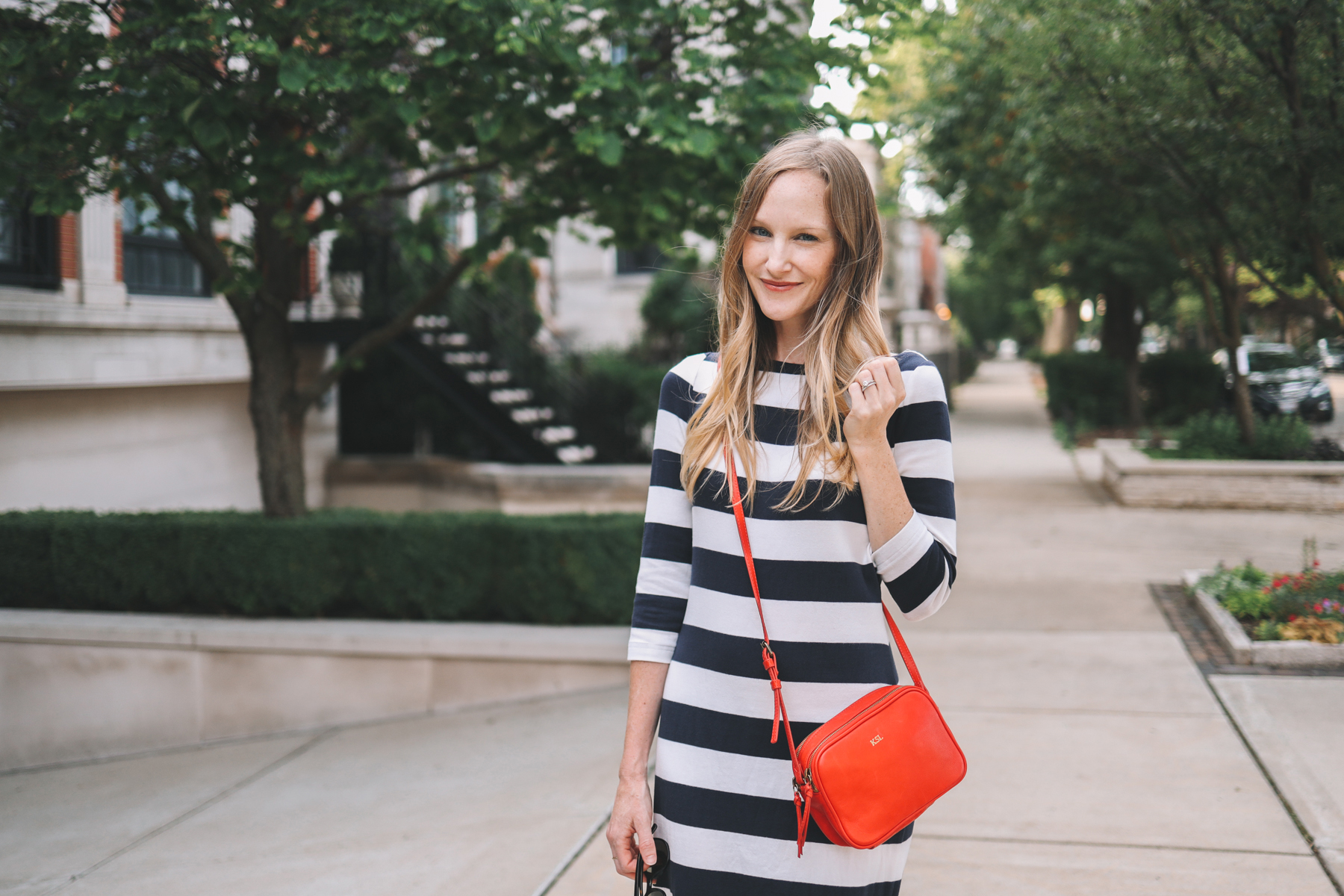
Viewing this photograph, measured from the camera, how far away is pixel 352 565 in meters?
6.46

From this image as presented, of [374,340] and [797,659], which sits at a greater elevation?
[374,340]

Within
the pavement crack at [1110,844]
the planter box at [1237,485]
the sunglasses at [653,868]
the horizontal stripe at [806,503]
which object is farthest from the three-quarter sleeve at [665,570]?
the planter box at [1237,485]

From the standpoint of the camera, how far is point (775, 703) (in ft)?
5.82

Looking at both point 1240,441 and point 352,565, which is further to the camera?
point 1240,441

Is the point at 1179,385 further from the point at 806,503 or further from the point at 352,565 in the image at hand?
the point at 806,503

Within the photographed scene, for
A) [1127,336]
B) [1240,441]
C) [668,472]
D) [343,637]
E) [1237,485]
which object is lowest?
[343,637]

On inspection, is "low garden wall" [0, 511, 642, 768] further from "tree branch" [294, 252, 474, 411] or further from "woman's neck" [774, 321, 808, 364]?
"woman's neck" [774, 321, 808, 364]

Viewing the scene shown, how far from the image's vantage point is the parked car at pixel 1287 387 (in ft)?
62.2

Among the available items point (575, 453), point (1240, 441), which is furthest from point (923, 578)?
point (1240, 441)

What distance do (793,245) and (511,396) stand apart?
1064 cm

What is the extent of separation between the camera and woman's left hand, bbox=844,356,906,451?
170 cm

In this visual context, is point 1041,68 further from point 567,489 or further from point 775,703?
point 775,703

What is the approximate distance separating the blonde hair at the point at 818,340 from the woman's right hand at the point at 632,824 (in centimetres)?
56

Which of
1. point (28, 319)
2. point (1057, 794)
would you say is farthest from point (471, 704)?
point (28, 319)
